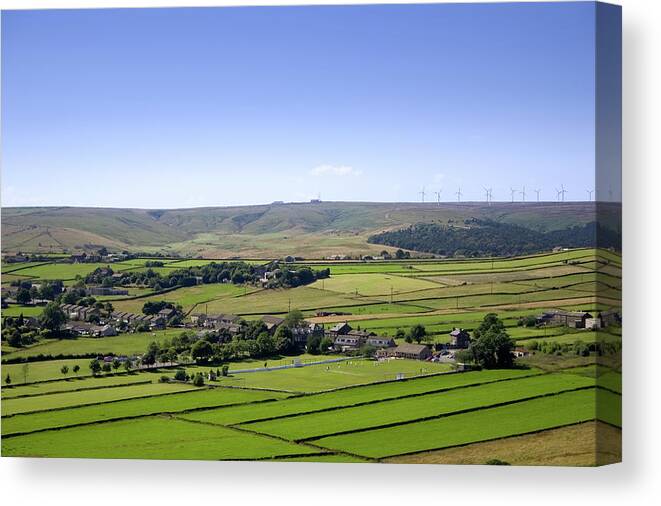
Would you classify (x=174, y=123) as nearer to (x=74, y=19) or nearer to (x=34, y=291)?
(x=74, y=19)

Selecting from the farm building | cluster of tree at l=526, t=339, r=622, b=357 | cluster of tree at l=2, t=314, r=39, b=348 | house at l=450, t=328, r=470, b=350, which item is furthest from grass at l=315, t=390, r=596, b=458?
cluster of tree at l=2, t=314, r=39, b=348

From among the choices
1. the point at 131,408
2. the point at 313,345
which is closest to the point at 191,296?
the point at 131,408

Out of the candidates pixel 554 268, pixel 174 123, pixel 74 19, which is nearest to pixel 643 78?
pixel 554 268

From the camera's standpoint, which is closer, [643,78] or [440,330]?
[643,78]

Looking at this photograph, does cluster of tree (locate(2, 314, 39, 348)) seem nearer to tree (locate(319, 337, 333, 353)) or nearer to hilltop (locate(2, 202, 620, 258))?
hilltop (locate(2, 202, 620, 258))

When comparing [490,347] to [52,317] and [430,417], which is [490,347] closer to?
[430,417]

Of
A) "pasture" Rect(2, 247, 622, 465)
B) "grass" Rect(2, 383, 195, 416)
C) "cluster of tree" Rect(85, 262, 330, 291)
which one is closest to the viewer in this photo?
"pasture" Rect(2, 247, 622, 465)

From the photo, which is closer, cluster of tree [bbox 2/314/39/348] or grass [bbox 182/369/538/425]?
grass [bbox 182/369/538/425]

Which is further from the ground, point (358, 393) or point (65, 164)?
point (65, 164)
